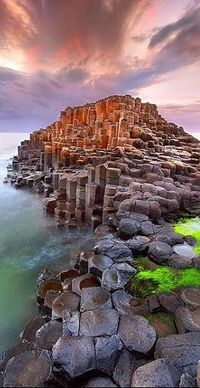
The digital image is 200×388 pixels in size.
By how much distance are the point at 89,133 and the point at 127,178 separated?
19627mm

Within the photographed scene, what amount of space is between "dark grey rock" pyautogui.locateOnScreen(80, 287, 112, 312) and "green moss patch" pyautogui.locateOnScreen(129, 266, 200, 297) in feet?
2.13

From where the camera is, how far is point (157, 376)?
2.83m

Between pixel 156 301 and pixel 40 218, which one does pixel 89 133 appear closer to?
pixel 40 218

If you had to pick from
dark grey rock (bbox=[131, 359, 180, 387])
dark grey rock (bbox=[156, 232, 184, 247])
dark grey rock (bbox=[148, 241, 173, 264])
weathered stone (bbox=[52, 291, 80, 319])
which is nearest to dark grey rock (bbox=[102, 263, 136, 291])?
weathered stone (bbox=[52, 291, 80, 319])

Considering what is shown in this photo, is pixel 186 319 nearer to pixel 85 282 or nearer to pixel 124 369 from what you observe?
pixel 124 369

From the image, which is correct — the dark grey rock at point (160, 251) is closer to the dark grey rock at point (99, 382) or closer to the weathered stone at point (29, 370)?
the dark grey rock at point (99, 382)

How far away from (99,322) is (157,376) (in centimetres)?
122

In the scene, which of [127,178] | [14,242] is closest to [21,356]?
[14,242]

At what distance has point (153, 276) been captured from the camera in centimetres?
511

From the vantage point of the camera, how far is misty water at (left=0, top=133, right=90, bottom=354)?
236 inches

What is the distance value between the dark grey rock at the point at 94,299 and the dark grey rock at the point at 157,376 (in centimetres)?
143

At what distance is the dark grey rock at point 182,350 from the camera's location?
3125mm

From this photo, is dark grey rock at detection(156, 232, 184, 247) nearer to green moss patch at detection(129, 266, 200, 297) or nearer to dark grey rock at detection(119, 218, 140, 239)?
dark grey rock at detection(119, 218, 140, 239)

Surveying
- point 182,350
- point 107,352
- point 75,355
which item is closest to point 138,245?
point 182,350
